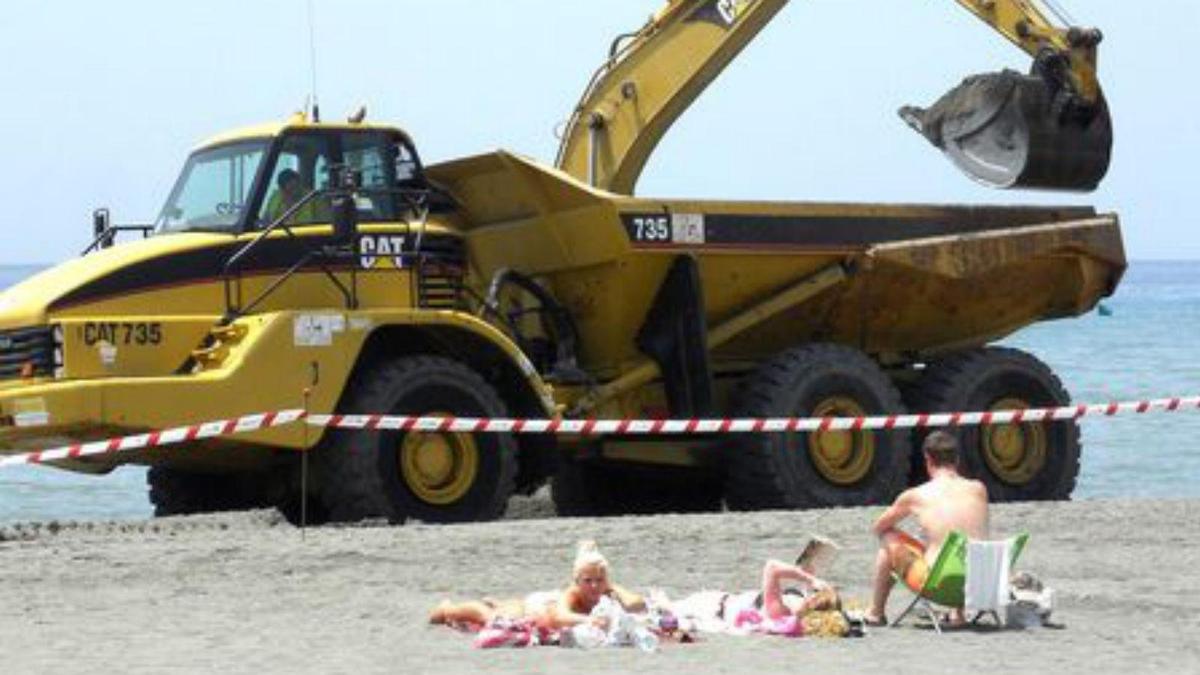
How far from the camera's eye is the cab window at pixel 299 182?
17281mm

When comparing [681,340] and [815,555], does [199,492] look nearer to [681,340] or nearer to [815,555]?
[681,340]

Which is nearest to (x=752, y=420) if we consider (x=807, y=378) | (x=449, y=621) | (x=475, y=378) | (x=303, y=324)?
(x=807, y=378)

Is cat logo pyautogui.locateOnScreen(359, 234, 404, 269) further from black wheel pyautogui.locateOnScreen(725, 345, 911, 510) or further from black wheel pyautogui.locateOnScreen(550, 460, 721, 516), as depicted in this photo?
black wheel pyautogui.locateOnScreen(550, 460, 721, 516)

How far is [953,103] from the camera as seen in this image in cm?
2012

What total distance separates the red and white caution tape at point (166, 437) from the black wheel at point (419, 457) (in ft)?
1.90

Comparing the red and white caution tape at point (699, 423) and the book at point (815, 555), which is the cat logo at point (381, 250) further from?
the book at point (815, 555)

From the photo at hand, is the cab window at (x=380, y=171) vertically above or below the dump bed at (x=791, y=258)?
above

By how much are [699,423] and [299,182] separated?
3.12 m

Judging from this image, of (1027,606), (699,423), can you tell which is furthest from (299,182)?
(1027,606)

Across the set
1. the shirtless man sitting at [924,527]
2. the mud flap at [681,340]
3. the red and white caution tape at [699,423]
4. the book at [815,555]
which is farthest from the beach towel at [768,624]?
the mud flap at [681,340]

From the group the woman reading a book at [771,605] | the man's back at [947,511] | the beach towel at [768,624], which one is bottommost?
the beach towel at [768,624]

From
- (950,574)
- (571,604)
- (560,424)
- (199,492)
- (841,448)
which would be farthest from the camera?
(199,492)

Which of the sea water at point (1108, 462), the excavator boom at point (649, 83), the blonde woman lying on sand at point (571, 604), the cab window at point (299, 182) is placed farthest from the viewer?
the sea water at point (1108, 462)

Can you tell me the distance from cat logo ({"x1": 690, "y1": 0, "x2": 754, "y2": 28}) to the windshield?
4.64 meters
